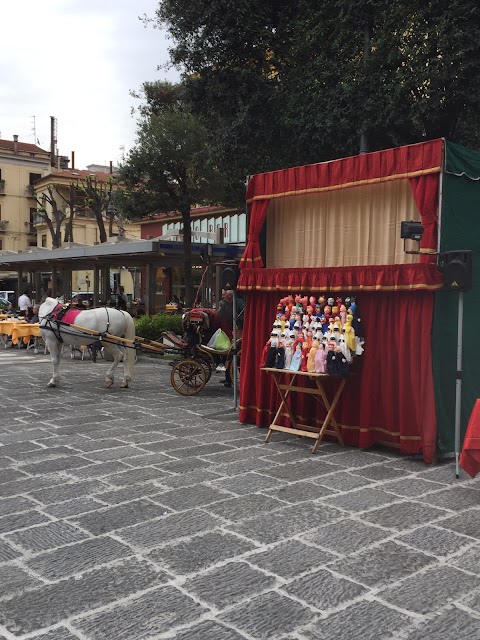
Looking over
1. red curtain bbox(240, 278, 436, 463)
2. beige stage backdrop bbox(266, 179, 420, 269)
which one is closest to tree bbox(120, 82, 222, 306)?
beige stage backdrop bbox(266, 179, 420, 269)

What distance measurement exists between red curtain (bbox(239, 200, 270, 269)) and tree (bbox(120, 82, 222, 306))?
10124 millimetres

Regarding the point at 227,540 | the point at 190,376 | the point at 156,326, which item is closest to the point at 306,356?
the point at 227,540

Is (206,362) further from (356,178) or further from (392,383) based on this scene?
(356,178)

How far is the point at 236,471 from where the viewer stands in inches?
221

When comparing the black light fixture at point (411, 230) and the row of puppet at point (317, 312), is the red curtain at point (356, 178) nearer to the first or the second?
the black light fixture at point (411, 230)

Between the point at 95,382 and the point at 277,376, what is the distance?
16.5ft

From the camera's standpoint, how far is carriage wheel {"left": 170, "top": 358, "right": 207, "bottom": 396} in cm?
987

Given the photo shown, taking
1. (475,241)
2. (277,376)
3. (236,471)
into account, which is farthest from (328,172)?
(236,471)

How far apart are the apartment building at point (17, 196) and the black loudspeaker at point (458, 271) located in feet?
177

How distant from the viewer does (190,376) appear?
32.6 feet

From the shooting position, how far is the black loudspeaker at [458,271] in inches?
219

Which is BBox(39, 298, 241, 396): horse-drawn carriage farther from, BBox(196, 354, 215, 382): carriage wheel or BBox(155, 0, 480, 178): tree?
BBox(155, 0, 480, 178): tree

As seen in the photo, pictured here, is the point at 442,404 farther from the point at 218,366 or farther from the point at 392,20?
the point at 392,20

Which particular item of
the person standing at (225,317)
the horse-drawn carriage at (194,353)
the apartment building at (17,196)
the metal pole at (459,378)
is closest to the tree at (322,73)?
the person standing at (225,317)
